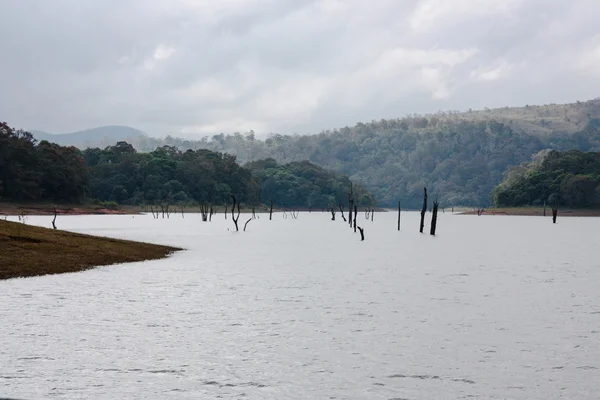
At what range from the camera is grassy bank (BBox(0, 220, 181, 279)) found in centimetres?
3522

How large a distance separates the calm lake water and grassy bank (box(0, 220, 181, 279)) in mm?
1869

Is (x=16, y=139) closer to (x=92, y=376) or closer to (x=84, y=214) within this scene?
(x=84, y=214)

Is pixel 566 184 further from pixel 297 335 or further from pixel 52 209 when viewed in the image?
pixel 297 335

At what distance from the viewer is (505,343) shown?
1925 cm

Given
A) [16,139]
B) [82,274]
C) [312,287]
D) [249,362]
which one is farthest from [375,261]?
[16,139]

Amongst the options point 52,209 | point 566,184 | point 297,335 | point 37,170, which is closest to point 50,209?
point 52,209

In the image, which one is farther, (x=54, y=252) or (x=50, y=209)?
(x=50, y=209)

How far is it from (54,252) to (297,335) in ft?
80.1

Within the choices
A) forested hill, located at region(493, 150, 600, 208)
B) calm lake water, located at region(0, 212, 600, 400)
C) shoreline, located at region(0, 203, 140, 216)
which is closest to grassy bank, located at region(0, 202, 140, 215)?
shoreline, located at region(0, 203, 140, 216)

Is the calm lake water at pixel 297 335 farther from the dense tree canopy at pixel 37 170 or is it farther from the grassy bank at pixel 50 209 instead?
the dense tree canopy at pixel 37 170

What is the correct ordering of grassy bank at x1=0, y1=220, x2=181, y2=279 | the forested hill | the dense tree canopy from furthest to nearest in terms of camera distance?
the forested hill, the dense tree canopy, grassy bank at x1=0, y1=220, x2=181, y2=279

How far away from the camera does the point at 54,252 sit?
40062mm

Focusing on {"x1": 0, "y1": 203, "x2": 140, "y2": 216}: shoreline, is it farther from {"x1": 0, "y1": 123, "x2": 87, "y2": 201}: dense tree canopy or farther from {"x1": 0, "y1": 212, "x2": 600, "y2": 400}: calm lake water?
{"x1": 0, "y1": 212, "x2": 600, "y2": 400}: calm lake water

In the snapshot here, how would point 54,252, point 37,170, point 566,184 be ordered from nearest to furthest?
point 54,252, point 37,170, point 566,184
